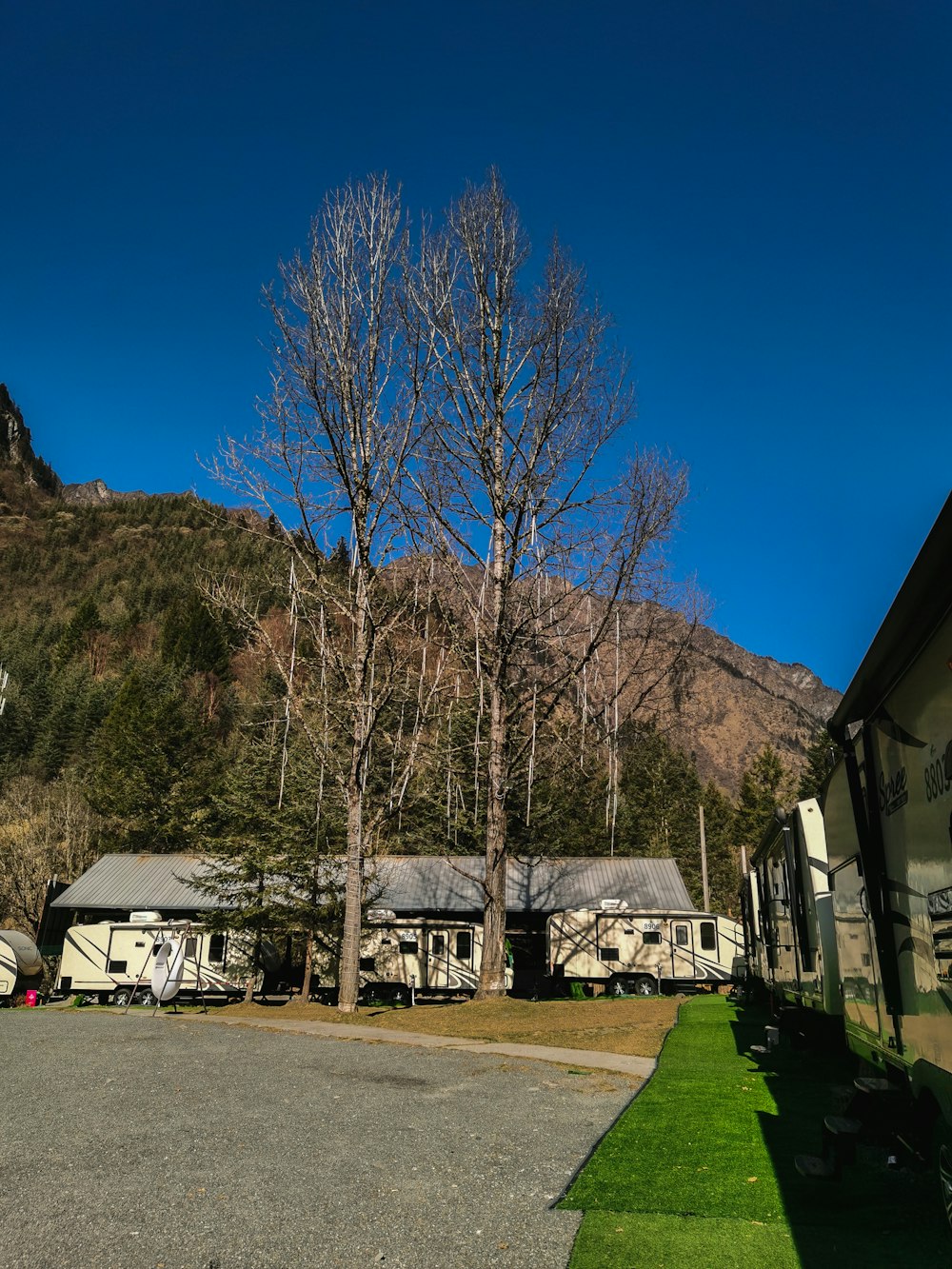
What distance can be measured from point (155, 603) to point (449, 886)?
86.0m

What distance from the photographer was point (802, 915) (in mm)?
9297

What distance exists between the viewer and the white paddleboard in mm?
19203

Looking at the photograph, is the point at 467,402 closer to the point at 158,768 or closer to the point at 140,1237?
the point at 140,1237

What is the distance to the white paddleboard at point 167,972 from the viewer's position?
756 inches

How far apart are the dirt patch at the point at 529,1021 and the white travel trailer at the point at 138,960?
17.3ft

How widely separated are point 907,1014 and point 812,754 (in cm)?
6779

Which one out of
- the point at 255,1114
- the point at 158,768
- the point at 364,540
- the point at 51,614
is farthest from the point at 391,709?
the point at 51,614

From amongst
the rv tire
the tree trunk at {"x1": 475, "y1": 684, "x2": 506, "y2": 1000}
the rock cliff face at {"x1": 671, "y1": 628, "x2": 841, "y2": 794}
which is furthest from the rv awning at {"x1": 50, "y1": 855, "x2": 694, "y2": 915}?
the rock cliff face at {"x1": 671, "y1": 628, "x2": 841, "y2": 794}

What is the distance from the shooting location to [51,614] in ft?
375

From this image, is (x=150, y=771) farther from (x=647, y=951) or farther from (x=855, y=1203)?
(x=855, y=1203)

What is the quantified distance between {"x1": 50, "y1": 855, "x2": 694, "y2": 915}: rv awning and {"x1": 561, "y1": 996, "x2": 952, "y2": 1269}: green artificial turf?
20486 millimetres

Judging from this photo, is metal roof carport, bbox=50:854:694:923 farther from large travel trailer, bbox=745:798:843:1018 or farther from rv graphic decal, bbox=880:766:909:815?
rv graphic decal, bbox=880:766:909:815

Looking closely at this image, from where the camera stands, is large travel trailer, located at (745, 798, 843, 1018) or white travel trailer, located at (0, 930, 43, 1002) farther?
white travel trailer, located at (0, 930, 43, 1002)

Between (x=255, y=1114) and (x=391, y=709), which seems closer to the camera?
(x=255, y=1114)
